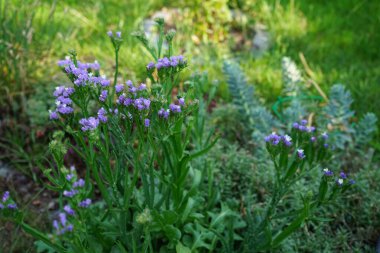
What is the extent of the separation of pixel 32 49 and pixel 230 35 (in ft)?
5.67

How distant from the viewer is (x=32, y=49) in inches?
124

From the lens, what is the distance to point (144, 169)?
168 cm

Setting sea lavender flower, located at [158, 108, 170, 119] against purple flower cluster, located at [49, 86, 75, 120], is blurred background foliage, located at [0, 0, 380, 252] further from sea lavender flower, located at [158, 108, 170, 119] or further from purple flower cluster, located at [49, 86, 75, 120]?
purple flower cluster, located at [49, 86, 75, 120]

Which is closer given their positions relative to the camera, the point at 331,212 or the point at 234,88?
the point at 331,212

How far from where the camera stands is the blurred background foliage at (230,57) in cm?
237

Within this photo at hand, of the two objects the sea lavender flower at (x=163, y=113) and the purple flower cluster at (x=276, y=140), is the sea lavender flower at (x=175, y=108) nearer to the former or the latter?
the sea lavender flower at (x=163, y=113)

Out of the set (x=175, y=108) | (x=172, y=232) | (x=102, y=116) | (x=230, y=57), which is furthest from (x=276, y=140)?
(x=230, y=57)

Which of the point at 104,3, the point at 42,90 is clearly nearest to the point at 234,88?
the point at 42,90

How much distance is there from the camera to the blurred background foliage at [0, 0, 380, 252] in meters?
2.37

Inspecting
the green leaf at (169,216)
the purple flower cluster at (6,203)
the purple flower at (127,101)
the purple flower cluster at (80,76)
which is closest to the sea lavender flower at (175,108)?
the purple flower at (127,101)

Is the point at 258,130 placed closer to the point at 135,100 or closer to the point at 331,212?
the point at 331,212

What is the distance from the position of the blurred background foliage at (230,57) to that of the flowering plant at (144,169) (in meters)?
0.36

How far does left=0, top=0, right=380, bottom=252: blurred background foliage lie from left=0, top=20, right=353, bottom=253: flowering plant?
A: 0.36 metres

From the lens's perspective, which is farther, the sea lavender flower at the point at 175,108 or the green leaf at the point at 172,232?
the green leaf at the point at 172,232
